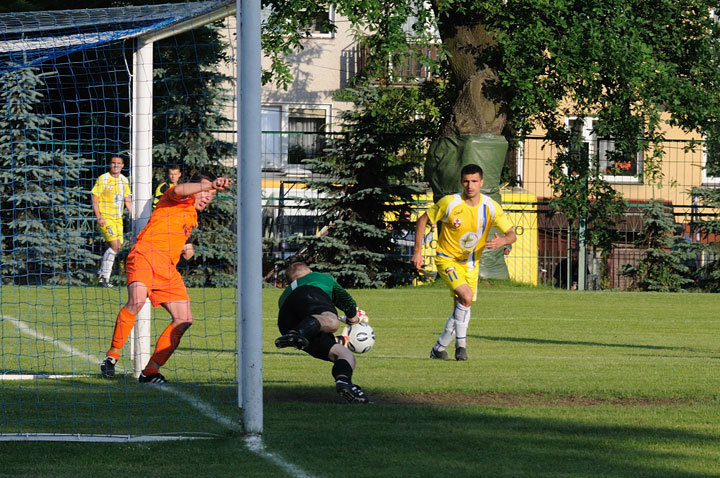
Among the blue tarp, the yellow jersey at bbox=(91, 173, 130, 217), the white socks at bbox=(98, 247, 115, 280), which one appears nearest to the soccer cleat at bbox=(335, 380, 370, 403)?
the blue tarp

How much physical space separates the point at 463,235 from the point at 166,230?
3.34 m

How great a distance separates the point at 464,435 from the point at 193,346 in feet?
20.6

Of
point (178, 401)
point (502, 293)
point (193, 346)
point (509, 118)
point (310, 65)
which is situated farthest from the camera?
point (310, 65)

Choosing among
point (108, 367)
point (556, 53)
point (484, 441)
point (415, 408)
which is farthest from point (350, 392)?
point (556, 53)

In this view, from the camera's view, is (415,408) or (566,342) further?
(566,342)

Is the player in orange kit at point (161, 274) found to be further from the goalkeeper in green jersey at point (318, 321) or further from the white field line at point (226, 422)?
the goalkeeper in green jersey at point (318, 321)

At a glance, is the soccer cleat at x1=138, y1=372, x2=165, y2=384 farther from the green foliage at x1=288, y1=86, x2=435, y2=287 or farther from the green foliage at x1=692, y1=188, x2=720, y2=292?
the green foliage at x1=692, y1=188, x2=720, y2=292

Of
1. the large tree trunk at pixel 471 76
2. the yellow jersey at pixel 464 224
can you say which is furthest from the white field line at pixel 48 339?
the large tree trunk at pixel 471 76

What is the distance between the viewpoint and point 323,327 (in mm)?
8766

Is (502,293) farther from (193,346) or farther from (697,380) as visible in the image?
(697,380)

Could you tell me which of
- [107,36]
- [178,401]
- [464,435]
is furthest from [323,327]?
[107,36]

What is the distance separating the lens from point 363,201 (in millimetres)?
25031

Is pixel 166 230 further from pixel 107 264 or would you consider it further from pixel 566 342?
pixel 107 264

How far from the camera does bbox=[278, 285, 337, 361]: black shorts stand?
890 centimetres
